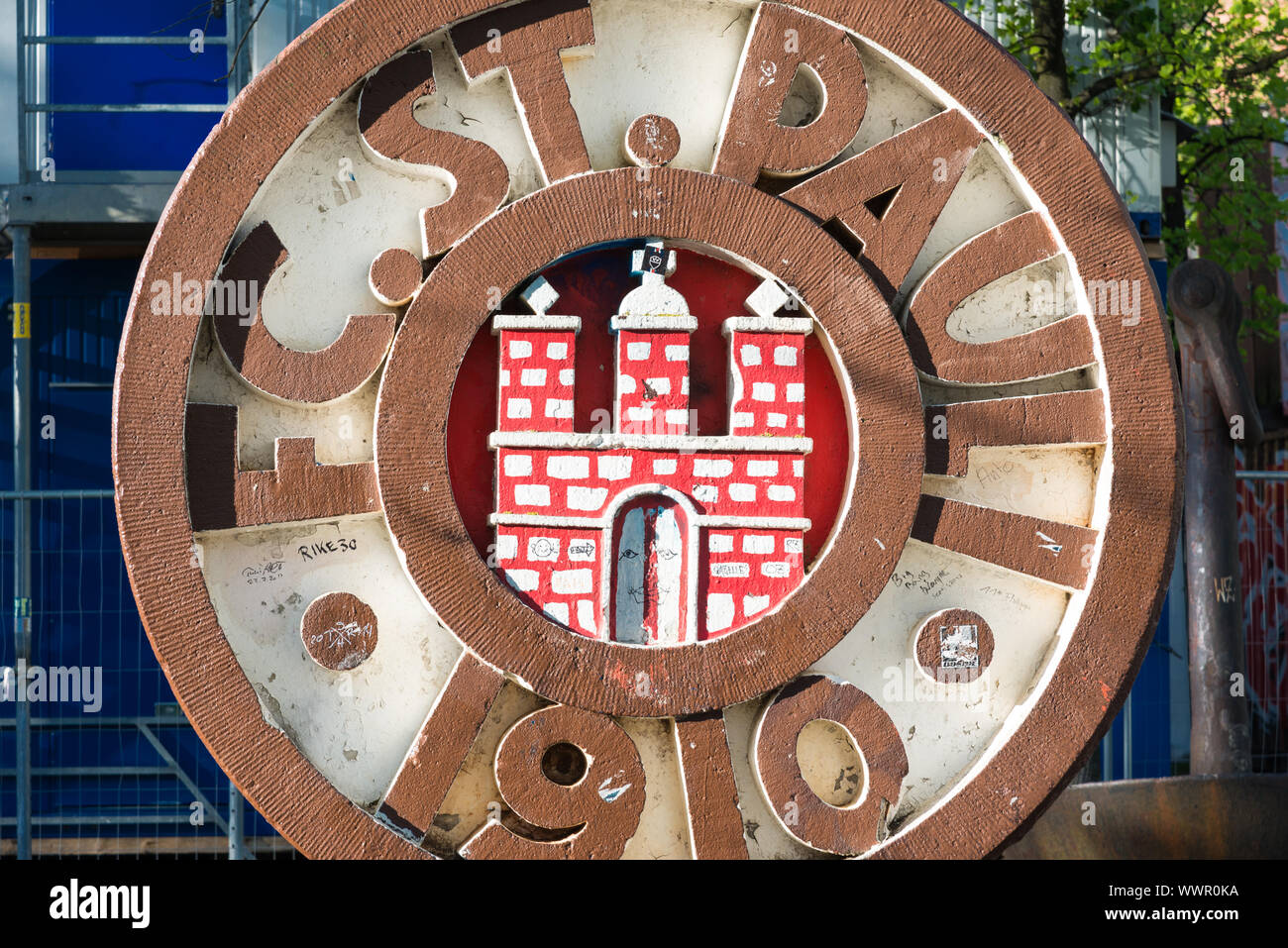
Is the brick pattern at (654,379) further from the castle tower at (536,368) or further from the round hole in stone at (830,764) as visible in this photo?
the round hole in stone at (830,764)

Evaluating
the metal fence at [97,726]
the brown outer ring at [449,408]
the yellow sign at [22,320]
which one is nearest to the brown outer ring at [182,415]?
the brown outer ring at [449,408]

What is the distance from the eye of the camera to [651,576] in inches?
183

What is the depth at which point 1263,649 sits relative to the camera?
9453 millimetres

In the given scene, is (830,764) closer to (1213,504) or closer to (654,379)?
(654,379)

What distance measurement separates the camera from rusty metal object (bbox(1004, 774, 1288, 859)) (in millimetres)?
5449

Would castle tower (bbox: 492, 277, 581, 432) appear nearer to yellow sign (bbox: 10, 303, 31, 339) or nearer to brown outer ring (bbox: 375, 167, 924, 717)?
brown outer ring (bbox: 375, 167, 924, 717)

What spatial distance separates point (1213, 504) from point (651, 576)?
116 inches

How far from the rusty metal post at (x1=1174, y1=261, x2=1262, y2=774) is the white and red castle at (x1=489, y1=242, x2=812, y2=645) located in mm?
2279

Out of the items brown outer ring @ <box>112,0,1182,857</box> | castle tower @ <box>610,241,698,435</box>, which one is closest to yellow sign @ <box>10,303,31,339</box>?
brown outer ring @ <box>112,0,1182,857</box>

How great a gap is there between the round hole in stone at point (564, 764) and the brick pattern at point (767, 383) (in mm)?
1315
